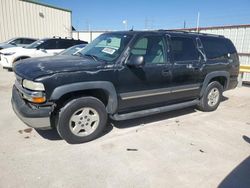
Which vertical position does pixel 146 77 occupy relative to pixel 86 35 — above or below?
below

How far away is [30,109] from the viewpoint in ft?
11.3

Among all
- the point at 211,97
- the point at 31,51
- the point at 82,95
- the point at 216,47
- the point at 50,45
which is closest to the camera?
the point at 82,95

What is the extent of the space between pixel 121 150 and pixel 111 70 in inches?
52.1

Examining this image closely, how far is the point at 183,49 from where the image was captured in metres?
4.89

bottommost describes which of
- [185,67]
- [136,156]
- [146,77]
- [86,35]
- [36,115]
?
[136,156]

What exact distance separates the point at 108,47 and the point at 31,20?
1911 centimetres

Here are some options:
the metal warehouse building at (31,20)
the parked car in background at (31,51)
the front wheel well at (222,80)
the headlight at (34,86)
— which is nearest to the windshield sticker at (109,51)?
the headlight at (34,86)

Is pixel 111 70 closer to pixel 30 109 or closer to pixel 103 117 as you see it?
pixel 103 117

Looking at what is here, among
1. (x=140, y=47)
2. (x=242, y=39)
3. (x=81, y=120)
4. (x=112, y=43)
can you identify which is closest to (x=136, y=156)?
(x=81, y=120)

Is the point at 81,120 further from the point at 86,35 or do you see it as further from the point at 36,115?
the point at 86,35

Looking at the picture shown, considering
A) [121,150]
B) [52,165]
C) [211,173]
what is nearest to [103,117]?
[121,150]

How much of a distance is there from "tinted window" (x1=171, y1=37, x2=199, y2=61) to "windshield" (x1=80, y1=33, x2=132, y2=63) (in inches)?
42.0

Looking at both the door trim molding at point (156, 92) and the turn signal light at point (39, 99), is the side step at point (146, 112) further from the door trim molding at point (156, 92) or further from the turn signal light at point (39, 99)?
the turn signal light at point (39, 99)

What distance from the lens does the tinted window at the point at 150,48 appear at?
13.9 feet
